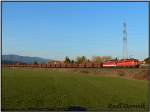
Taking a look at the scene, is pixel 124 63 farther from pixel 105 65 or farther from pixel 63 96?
pixel 63 96

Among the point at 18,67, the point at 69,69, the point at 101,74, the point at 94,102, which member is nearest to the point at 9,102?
the point at 94,102

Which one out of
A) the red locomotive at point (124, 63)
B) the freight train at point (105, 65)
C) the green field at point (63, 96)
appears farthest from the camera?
the freight train at point (105, 65)

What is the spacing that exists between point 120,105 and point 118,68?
58.2 feet

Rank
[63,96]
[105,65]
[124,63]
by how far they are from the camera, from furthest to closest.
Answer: [105,65], [124,63], [63,96]

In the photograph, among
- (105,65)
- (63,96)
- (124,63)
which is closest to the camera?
(63,96)

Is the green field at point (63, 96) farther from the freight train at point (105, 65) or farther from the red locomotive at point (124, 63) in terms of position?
the freight train at point (105, 65)

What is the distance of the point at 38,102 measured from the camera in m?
11.5

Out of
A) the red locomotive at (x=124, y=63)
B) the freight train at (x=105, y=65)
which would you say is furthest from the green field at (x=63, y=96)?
the freight train at (x=105, y=65)

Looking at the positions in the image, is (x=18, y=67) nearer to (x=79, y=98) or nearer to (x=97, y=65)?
(x=97, y=65)

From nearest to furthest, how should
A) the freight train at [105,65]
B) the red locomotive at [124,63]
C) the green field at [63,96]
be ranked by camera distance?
the green field at [63,96] < the red locomotive at [124,63] < the freight train at [105,65]

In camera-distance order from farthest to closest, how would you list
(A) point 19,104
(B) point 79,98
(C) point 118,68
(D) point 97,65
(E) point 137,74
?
(D) point 97,65, (C) point 118,68, (E) point 137,74, (B) point 79,98, (A) point 19,104

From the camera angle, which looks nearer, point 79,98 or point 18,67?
point 79,98

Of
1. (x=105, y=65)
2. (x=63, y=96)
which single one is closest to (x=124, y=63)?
(x=105, y=65)

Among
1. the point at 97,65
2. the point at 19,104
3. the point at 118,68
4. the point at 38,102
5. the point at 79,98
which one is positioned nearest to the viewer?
the point at 19,104
